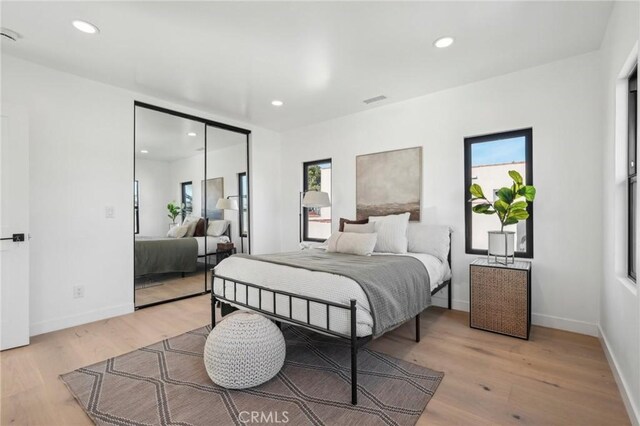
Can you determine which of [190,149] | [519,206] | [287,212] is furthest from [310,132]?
[519,206]

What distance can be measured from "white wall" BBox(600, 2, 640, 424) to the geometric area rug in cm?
107

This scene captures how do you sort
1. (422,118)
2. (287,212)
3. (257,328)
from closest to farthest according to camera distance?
(257,328) < (422,118) < (287,212)

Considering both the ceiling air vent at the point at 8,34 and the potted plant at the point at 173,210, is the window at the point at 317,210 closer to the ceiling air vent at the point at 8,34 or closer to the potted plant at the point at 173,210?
the potted plant at the point at 173,210

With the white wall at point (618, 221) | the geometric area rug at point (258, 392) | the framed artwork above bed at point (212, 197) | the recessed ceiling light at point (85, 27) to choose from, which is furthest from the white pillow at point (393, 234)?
the recessed ceiling light at point (85, 27)

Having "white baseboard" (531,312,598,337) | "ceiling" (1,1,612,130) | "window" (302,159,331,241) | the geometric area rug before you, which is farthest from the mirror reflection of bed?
"white baseboard" (531,312,598,337)

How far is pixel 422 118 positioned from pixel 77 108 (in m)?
3.80

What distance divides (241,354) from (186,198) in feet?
9.13

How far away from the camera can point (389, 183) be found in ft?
13.2

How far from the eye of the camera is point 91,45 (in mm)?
2576

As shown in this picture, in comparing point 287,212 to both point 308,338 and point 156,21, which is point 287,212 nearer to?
point 308,338

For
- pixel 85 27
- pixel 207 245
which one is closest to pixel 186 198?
pixel 207 245

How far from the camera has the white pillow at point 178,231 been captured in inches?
158

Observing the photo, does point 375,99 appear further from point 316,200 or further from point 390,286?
point 390,286

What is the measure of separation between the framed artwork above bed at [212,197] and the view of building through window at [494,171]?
332cm
